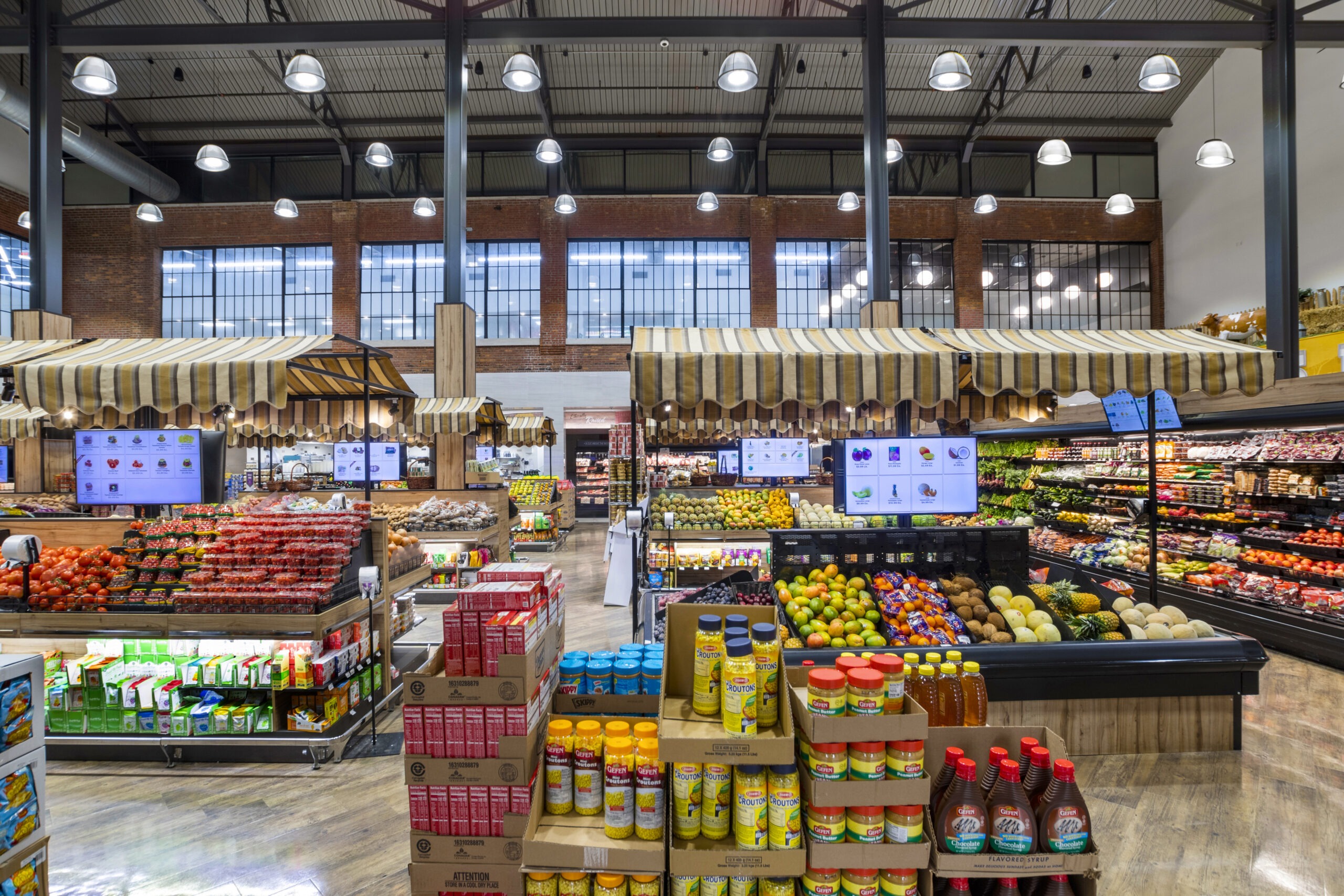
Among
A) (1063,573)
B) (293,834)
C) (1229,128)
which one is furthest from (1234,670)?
(1229,128)

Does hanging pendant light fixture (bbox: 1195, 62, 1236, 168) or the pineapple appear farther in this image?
hanging pendant light fixture (bbox: 1195, 62, 1236, 168)

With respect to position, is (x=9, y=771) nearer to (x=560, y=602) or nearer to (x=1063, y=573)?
(x=560, y=602)

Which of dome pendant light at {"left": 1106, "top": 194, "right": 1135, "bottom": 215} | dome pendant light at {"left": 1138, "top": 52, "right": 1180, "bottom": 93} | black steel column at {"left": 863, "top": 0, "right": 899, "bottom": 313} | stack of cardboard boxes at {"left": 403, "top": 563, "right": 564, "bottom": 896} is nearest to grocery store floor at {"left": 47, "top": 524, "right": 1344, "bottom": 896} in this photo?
stack of cardboard boxes at {"left": 403, "top": 563, "right": 564, "bottom": 896}

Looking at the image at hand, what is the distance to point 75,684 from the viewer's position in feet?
12.2

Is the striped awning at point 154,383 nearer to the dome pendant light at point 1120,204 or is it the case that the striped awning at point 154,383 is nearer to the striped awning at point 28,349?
the striped awning at point 28,349

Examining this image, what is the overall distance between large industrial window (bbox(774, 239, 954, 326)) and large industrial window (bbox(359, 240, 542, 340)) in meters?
5.95

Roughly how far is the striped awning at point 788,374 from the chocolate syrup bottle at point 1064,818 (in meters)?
2.25

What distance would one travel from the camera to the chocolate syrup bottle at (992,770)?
1781 millimetres

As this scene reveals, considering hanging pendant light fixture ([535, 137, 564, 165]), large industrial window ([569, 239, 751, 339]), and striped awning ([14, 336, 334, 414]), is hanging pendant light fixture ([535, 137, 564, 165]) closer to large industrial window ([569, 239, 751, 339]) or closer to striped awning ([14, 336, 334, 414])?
large industrial window ([569, 239, 751, 339])

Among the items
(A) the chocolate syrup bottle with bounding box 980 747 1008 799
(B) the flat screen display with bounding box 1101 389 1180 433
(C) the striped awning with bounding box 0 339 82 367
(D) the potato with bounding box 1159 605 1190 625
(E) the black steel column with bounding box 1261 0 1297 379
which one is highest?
(E) the black steel column with bounding box 1261 0 1297 379

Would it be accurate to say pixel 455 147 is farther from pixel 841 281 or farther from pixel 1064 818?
pixel 841 281

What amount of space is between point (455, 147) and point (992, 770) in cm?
880

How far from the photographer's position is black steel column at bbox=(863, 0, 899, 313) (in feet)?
22.4

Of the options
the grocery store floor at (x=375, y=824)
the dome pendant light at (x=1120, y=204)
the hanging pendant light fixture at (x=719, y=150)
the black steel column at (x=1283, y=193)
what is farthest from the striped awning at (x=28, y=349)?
the dome pendant light at (x=1120, y=204)
